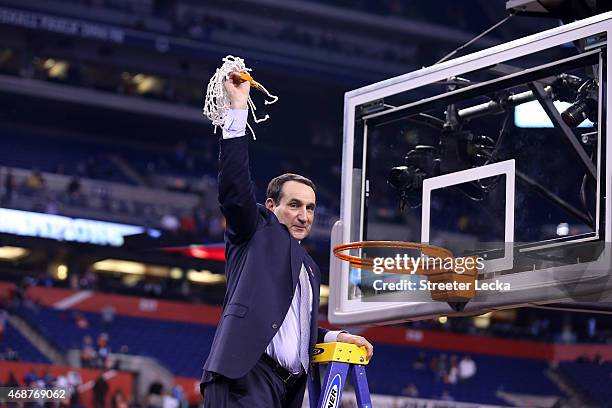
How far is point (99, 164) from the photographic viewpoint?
23.5m

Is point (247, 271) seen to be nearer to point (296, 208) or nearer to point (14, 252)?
point (296, 208)

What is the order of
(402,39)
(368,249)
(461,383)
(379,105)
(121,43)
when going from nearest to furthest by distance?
1. (368,249)
2. (379,105)
3. (461,383)
4. (121,43)
5. (402,39)

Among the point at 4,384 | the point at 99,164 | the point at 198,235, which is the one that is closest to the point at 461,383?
the point at 198,235

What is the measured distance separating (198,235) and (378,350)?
4.21 meters

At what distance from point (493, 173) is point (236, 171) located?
1.89 metres

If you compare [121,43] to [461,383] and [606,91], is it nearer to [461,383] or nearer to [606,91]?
[461,383]

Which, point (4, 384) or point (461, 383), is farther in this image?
point (461, 383)

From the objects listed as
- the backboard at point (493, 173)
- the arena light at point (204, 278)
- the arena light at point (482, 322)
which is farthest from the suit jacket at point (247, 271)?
the arena light at point (482, 322)

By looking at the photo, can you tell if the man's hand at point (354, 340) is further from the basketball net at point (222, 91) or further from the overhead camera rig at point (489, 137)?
the overhead camera rig at point (489, 137)

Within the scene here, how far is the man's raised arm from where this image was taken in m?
3.16

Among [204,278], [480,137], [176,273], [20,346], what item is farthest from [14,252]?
[480,137]

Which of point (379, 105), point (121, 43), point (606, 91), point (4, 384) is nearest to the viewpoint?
point (606, 91)

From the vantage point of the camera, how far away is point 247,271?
3.26 metres

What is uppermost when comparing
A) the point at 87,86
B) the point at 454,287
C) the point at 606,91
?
the point at 87,86
